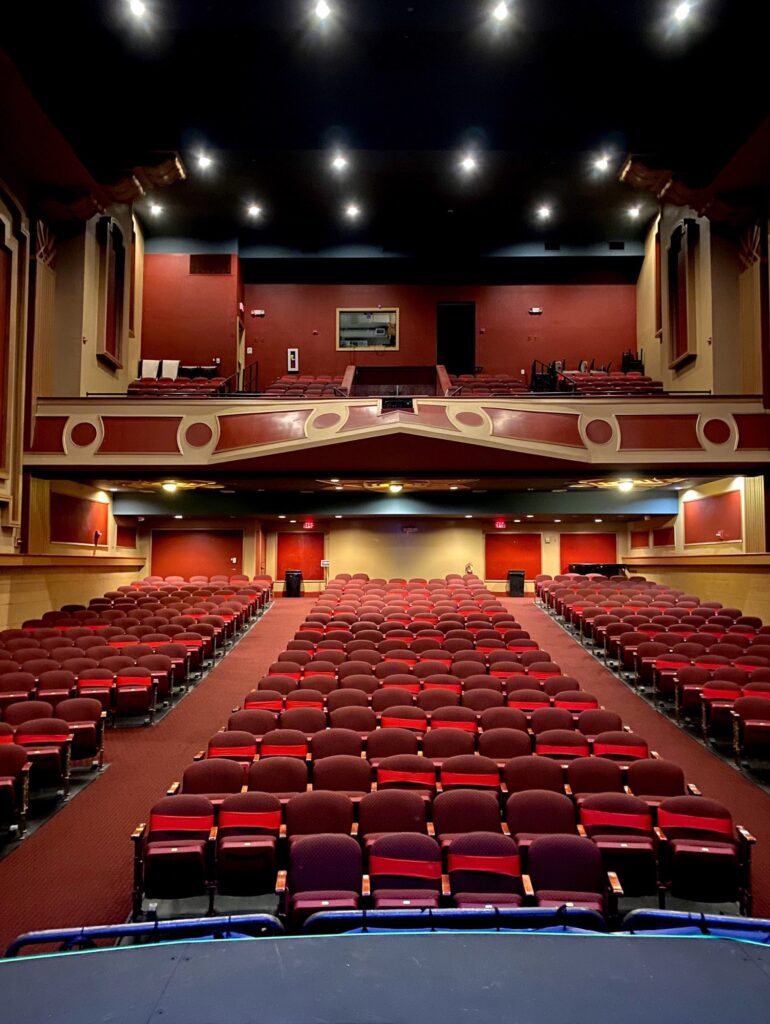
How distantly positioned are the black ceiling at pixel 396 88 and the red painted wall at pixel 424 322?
11.9ft

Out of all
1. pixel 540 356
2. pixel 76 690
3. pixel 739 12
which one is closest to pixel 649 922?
pixel 76 690

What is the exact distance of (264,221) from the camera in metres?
17.3

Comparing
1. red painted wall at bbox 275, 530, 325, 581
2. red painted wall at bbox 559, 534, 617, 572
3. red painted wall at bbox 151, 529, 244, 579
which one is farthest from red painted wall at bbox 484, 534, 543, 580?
red painted wall at bbox 151, 529, 244, 579

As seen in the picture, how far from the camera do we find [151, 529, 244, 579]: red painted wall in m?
17.8

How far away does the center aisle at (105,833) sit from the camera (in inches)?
145

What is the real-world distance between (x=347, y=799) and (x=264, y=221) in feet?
54.0

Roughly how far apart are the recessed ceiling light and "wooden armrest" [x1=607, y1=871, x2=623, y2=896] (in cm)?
1110

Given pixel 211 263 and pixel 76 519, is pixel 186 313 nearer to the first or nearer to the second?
pixel 211 263

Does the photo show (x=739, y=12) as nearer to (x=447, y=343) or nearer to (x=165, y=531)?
(x=447, y=343)

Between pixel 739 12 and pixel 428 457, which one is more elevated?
pixel 739 12

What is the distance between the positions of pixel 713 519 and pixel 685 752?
850 centimetres

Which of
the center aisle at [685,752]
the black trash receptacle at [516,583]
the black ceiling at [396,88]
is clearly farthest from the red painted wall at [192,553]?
the center aisle at [685,752]

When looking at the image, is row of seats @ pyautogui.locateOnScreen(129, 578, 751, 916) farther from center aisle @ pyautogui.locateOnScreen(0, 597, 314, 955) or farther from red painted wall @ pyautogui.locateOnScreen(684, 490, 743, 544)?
red painted wall @ pyautogui.locateOnScreen(684, 490, 743, 544)

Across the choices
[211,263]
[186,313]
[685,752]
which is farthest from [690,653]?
[211,263]
